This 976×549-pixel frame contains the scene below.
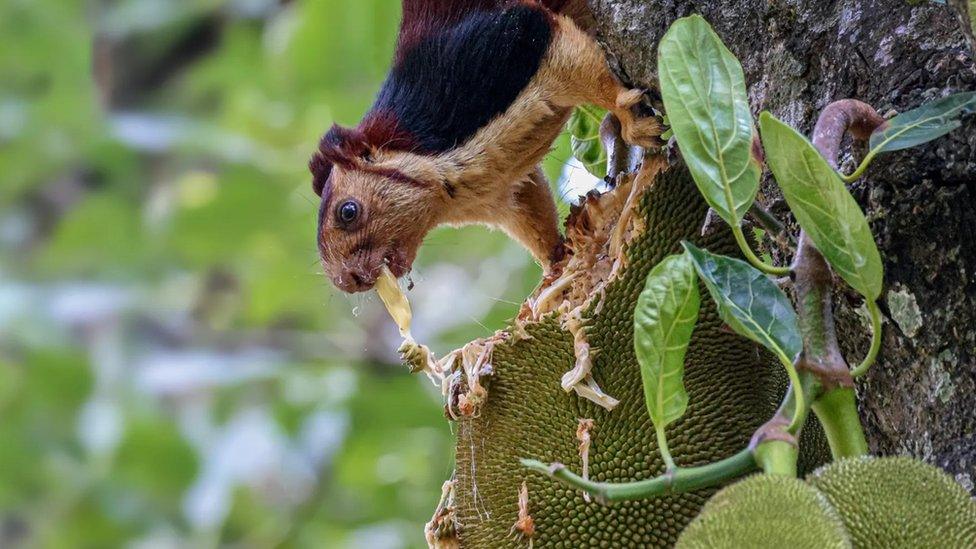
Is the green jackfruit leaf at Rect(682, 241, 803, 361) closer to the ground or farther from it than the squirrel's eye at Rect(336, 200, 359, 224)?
closer to the ground

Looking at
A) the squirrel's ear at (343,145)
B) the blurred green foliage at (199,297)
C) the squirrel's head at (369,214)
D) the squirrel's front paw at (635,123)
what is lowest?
the squirrel's front paw at (635,123)

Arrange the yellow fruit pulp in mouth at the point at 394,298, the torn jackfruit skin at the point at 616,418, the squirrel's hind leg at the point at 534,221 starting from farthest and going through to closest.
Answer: the squirrel's hind leg at the point at 534,221 → the yellow fruit pulp in mouth at the point at 394,298 → the torn jackfruit skin at the point at 616,418

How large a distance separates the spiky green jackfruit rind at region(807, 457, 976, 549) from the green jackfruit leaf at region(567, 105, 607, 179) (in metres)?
1.10

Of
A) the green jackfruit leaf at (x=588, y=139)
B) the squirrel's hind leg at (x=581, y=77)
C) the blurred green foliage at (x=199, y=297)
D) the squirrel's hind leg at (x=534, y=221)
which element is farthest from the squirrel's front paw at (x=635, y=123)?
the blurred green foliage at (x=199, y=297)

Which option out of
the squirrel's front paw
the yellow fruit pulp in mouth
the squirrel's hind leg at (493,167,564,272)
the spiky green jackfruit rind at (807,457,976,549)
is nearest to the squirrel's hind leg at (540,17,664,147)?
the squirrel's front paw

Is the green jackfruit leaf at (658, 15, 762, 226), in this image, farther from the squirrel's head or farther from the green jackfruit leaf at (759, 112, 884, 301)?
the squirrel's head

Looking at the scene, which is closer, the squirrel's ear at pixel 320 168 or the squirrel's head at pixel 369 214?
the squirrel's head at pixel 369 214

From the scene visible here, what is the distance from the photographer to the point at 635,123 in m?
1.56

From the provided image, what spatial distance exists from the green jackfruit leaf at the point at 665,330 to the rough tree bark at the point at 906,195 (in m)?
0.33

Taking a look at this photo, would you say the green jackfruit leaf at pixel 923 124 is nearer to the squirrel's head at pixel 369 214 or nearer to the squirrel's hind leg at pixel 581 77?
the squirrel's hind leg at pixel 581 77

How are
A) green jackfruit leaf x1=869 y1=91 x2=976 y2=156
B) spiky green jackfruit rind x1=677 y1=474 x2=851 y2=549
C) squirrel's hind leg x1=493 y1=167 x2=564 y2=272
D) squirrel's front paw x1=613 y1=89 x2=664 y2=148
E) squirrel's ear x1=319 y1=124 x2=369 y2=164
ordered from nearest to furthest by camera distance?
spiky green jackfruit rind x1=677 y1=474 x2=851 y2=549 → green jackfruit leaf x1=869 y1=91 x2=976 y2=156 → squirrel's front paw x1=613 y1=89 x2=664 y2=148 → squirrel's hind leg x1=493 y1=167 x2=564 y2=272 → squirrel's ear x1=319 y1=124 x2=369 y2=164

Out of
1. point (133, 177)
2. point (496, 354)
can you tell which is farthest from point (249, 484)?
point (496, 354)

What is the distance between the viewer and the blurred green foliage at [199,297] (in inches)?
148

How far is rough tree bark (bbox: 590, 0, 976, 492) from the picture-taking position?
120 cm
